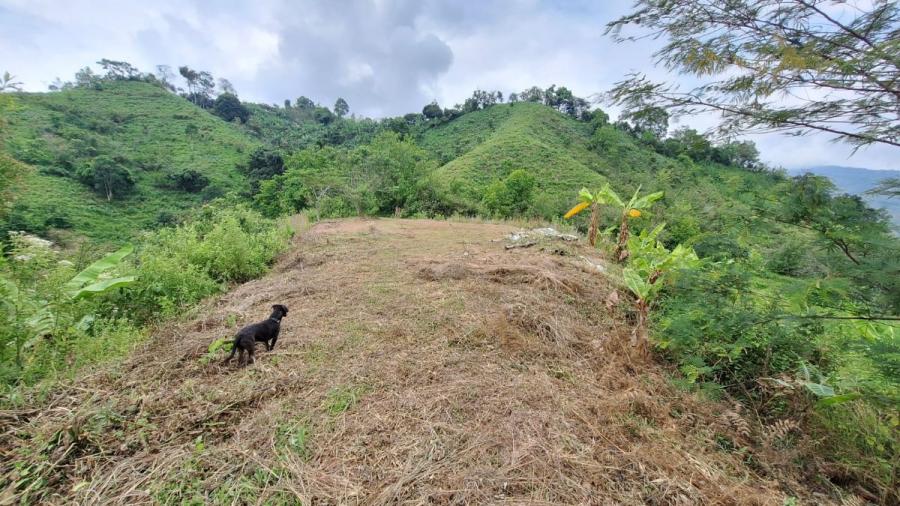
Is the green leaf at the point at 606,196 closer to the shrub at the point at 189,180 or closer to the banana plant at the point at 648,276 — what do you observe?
the banana plant at the point at 648,276

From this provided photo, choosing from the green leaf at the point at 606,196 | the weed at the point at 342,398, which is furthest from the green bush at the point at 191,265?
the green leaf at the point at 606,196

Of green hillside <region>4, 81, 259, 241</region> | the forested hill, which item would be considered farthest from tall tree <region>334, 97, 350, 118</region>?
the forested hill

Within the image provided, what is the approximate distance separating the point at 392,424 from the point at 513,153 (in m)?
31.6

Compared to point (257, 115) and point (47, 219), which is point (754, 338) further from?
point (257, 115)

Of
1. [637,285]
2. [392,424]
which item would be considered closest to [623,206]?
[637,285]

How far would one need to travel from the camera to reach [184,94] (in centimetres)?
5844

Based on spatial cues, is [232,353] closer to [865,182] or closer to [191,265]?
[191,265]

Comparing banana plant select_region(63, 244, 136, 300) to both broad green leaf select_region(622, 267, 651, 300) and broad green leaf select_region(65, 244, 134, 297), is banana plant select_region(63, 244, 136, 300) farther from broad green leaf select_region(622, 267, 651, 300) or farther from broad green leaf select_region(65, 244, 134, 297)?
broad green leaf select_region(622, 267, 651, 300)

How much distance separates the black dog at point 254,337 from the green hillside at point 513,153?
48.7 ft

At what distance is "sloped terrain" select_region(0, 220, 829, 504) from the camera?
5.67 feet

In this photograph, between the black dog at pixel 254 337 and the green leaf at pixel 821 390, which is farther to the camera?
the black dog at pixel 254 337

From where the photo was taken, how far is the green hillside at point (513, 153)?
20.6 m

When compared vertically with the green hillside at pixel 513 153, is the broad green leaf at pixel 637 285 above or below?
below

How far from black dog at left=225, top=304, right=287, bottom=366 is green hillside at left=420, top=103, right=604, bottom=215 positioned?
48.7 ft
